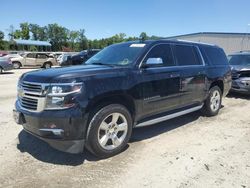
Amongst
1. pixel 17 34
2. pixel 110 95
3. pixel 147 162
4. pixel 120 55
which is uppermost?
pixel 17 34

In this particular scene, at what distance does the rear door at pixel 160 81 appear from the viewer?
15.3 ft

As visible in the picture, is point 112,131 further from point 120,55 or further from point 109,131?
point 120,55

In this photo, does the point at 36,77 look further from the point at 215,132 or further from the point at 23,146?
the point at 215,132

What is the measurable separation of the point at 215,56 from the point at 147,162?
4.09 m

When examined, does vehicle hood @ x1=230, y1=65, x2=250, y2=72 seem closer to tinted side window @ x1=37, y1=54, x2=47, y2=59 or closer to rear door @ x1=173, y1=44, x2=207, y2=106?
rear door @ x1=173, y1=44, x2=207, y2=106

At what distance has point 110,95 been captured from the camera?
13.4ft

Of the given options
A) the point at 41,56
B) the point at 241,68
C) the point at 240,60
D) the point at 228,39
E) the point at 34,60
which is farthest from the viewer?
the point at 228,39

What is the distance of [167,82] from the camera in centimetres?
503

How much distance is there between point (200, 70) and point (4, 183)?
459 cm

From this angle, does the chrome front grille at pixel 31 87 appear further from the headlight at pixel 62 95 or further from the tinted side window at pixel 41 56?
the tinted side window at pixel 41 56

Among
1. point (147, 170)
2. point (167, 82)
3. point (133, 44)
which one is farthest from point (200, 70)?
point (147, 170)

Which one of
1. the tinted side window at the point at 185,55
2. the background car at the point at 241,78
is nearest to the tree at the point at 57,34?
the background car at the point at 241,78

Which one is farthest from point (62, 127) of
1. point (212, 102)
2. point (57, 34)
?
point (57, 34)

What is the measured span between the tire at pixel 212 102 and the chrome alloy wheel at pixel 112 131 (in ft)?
9.97
